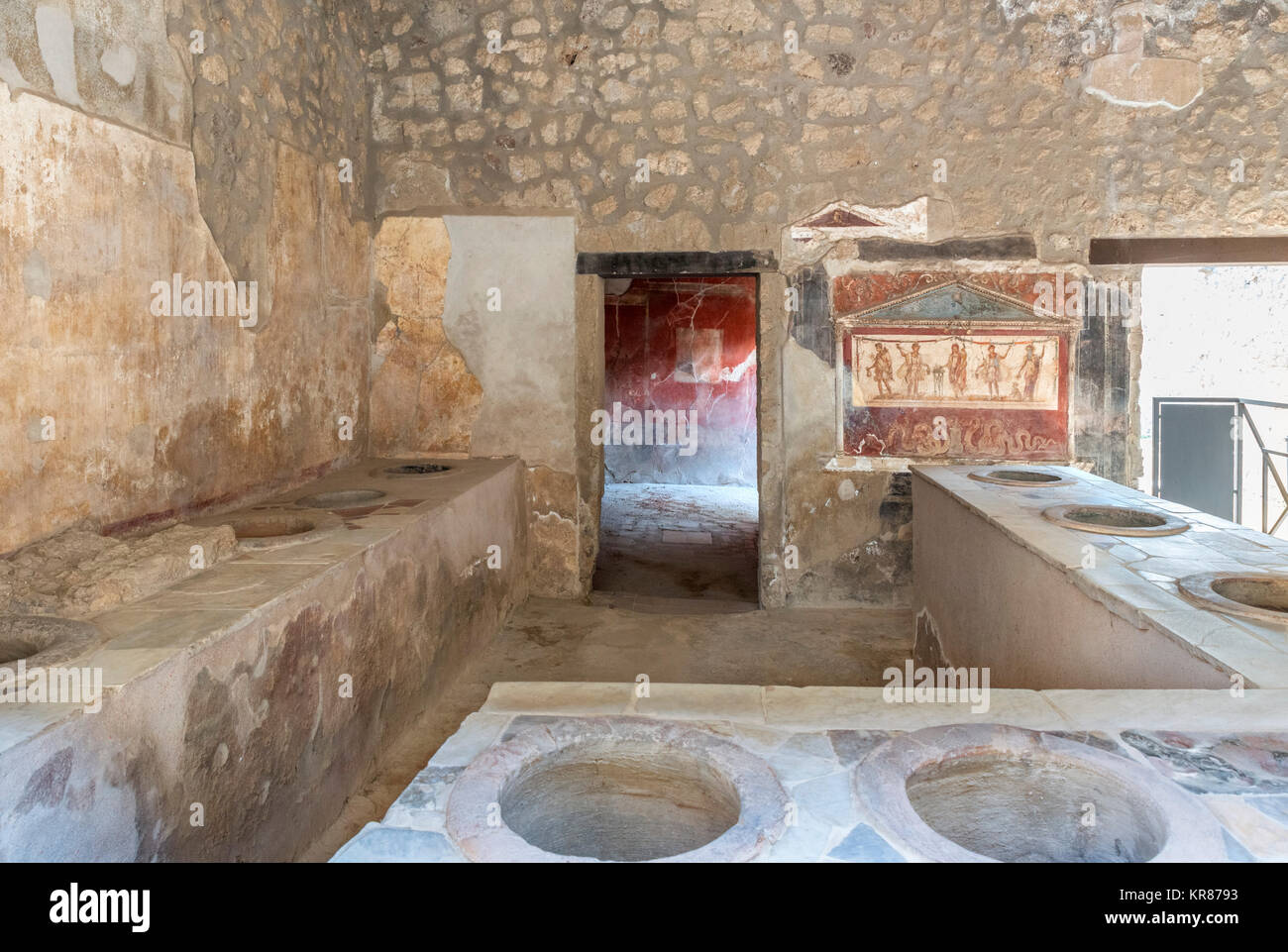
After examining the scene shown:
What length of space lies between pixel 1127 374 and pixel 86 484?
17.5ft

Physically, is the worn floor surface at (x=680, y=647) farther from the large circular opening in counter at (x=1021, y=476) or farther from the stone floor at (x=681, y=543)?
the large circular opening in counter at (x=1021, y=476)

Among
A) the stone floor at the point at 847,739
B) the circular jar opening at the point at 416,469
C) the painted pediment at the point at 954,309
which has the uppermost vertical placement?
the painted pediment at the point at 954,309

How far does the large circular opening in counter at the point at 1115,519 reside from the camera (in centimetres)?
335

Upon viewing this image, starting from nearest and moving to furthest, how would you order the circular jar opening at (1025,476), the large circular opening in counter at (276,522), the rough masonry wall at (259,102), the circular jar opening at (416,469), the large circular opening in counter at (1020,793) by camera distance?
the large circular opening in counter at (1020,793) → the large circular opening in counter at (276,522) → the rough masonry wall at (259,102) → the circular jar opening at (1025,476) → the circular jar opening at (416,469)

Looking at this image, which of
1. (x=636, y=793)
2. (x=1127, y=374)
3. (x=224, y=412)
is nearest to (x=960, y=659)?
(x=1127, y=374)

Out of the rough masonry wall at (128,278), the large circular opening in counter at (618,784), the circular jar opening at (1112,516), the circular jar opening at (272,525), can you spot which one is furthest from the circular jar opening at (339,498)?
the circular jar opening at (1112,516)

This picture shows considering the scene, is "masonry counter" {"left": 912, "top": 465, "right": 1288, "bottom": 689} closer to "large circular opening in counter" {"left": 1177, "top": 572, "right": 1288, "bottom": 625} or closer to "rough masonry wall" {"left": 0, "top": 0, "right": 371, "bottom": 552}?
"large circular opening in counter" {"left": 1177, "top": 572, "right": 1288, "bottom": 625}

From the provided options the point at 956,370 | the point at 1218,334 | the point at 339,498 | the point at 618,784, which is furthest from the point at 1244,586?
the point at 1218,334

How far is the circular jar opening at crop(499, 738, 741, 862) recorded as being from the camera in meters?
1.70

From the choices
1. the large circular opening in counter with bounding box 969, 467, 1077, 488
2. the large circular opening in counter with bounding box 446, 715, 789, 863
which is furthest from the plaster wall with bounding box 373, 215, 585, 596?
the large circular opening in counter with bounding box 446, 715, 789, 863

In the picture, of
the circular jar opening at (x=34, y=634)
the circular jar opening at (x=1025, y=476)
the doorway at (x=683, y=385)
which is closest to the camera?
the circular jar opening at (x=34, y=634)

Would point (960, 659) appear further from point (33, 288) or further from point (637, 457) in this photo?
point (637, 457)

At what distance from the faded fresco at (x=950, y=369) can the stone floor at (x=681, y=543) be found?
1419 millimetres

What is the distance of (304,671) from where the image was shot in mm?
2656
